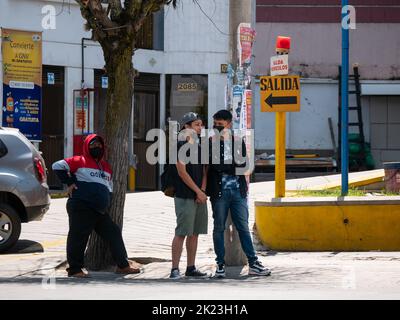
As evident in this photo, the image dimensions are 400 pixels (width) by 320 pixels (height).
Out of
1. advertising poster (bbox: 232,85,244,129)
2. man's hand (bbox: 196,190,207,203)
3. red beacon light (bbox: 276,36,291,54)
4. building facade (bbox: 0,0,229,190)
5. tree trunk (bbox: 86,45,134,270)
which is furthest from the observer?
building facade (bbox: 0,0,229,190)

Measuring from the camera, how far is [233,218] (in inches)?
446

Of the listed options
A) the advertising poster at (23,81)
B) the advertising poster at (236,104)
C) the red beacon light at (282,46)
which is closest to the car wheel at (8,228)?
the advertising poster at (236,104)

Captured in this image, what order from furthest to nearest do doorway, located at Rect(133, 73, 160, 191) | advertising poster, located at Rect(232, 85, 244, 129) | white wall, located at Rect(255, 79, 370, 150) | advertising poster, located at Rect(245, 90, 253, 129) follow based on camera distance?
white wall, located at Rect(255, 79, 370, 150) → doorway, located at Rect(133, 73, 160, 191) → advertising poster, located at Rect(245, 90, 253, 129) → advertising poster, located at Rect(232, 85, 244, 129)

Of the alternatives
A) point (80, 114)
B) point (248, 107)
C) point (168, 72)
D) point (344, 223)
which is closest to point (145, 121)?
point (168, 72)

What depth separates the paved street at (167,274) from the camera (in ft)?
30.3

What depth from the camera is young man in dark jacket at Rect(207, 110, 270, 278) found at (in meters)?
11.1

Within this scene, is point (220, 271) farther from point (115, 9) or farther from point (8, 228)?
point (8, 228)

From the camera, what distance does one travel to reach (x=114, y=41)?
11.8 meters

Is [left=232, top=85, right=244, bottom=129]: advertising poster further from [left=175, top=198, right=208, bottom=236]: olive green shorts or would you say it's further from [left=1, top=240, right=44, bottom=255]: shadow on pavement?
[left=1, top=240, right=44, bottom=255]: shadow on pavement

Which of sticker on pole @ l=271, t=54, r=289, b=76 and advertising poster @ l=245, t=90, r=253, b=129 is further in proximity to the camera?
sticker on pole @ l=271, t=54, r=289, b=76

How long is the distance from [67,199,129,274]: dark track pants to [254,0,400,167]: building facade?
19.7m

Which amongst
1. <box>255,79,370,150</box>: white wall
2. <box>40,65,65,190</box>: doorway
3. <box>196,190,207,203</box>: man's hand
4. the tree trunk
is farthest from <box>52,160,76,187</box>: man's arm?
<box>255,79,370,150</box>: white wall

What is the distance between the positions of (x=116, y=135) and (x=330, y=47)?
65.9ft
